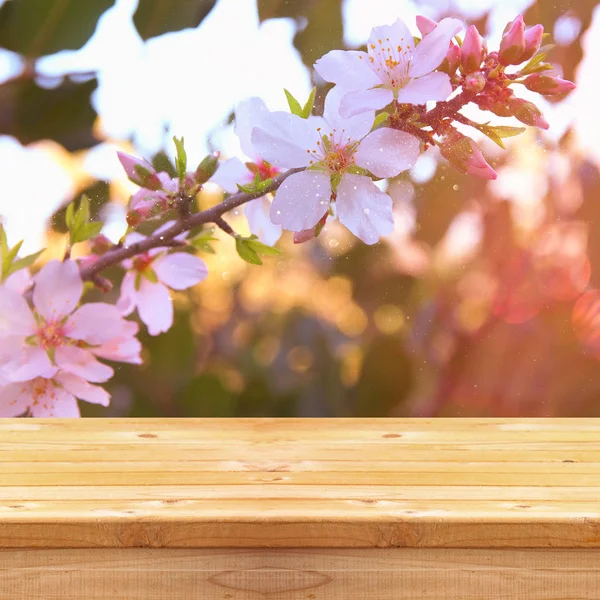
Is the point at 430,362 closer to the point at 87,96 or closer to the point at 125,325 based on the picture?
the point at 125,325

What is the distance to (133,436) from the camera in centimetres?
93

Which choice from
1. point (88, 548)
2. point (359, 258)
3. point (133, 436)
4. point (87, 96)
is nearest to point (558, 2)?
point (359, 258)

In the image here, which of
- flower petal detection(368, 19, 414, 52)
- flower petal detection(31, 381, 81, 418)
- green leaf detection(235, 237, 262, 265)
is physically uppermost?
flower petal detection(368, 19, 414, 52)

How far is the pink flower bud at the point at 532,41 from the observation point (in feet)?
3.18

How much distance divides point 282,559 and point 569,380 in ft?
2.14

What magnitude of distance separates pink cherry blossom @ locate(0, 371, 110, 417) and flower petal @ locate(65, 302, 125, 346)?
2.4 inches

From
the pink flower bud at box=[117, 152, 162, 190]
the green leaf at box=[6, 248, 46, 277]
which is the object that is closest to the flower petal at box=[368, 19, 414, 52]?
the pink flower bud at box=[117, 152, 162, 190]

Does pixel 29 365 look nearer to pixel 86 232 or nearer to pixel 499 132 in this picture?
pixel 86 232

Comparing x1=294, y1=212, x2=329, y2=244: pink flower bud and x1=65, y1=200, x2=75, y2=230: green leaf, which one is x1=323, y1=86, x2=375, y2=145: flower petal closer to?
x1=294, y1=212, x2=329, y2=244: pink flower bud

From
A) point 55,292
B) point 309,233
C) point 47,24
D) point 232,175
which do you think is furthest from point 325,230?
point 47,24

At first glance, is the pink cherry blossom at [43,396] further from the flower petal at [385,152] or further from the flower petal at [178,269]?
the flower petal at [385,152]

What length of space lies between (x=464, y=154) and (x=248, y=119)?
29 centimetres

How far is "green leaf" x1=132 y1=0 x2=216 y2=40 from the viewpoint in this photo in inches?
43.9

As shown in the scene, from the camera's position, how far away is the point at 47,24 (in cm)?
112
